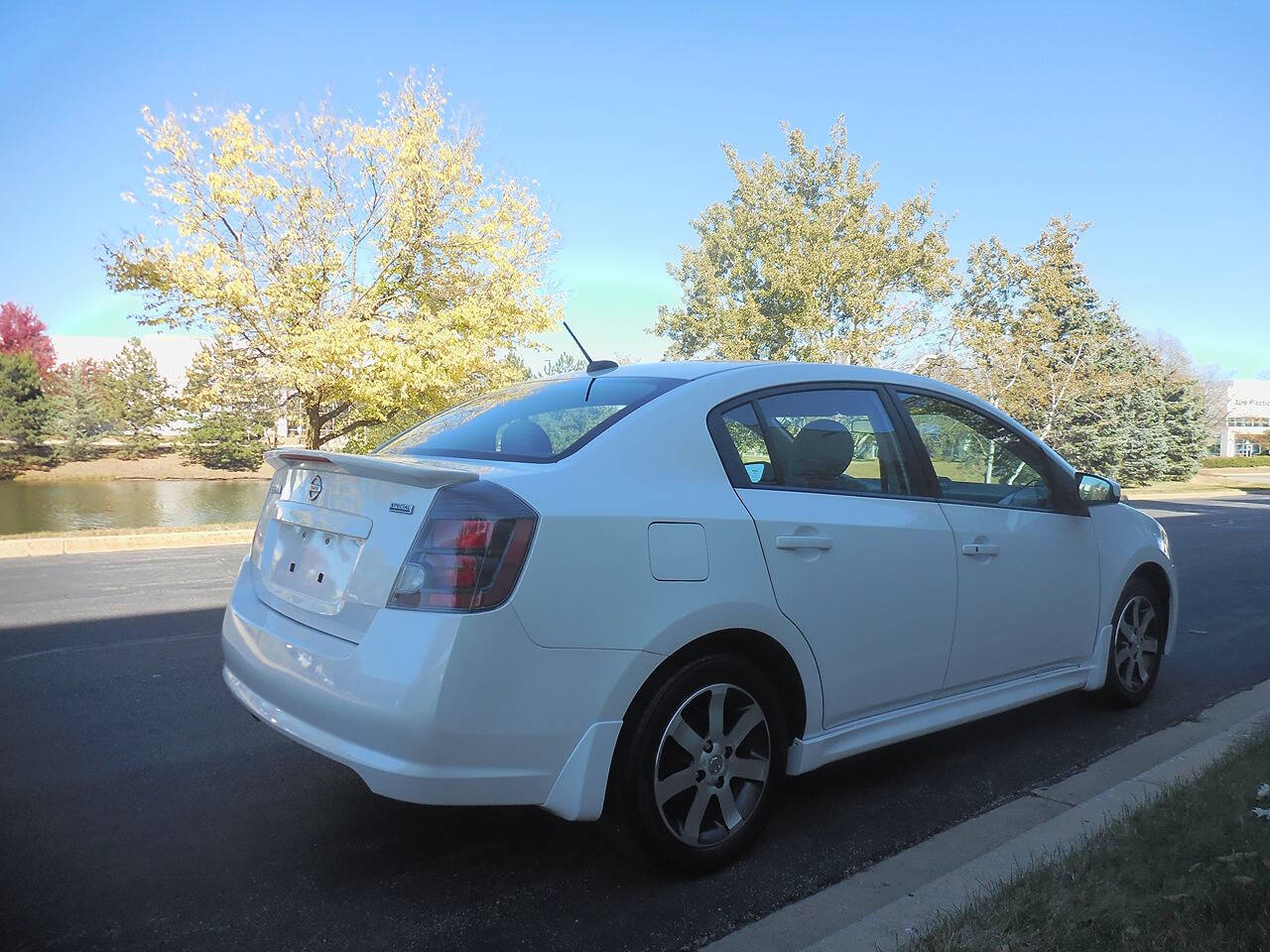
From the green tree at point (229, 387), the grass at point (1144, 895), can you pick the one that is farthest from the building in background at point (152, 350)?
the grass at point (1144, 895)

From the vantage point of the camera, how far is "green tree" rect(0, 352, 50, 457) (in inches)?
1566

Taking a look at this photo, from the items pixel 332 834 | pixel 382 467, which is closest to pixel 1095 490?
pixel 382 467

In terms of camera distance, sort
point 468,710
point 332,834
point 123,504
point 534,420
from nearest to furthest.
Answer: point 468,710 < point 332,834 < point 534,420 < point 123,504

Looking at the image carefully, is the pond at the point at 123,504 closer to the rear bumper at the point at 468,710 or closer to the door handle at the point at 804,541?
the rear bumper at the point at 468,710

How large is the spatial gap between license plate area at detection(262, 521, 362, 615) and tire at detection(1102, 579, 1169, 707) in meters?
3.68

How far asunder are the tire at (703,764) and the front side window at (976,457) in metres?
1.32

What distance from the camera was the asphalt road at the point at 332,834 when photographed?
104 inches

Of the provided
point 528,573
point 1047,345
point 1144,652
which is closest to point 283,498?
point 528,573

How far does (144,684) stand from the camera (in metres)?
5.06

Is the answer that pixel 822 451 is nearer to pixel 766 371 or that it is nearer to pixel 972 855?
pixel 766 371

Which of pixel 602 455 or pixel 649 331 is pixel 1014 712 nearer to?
pixel 602 455

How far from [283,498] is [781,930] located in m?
2.13

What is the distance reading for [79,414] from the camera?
41.5m

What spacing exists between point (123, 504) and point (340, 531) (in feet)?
90.7
